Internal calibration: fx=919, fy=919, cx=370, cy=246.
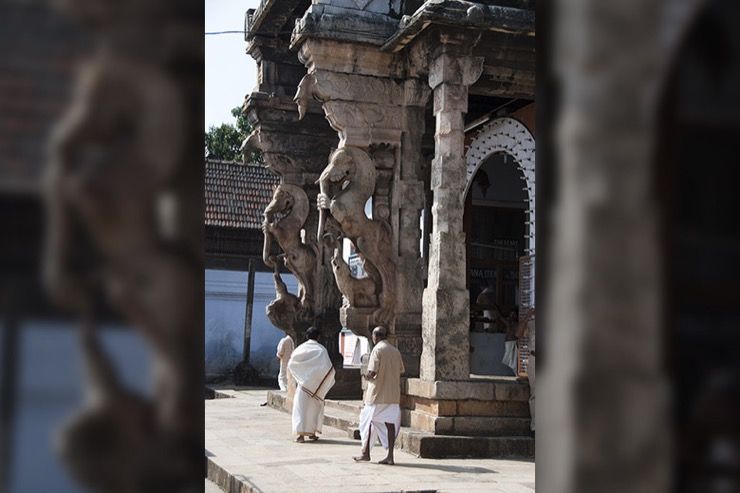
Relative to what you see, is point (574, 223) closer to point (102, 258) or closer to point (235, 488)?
point (102, 258)

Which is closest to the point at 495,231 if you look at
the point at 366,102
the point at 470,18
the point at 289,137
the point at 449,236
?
the point at 289,137

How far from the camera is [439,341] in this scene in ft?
31.2

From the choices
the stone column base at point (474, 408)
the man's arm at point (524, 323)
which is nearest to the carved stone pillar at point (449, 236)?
the stone column base at point (474, 408)

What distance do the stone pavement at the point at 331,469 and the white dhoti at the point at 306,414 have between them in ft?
0.59

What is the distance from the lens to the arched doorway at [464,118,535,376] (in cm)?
1327

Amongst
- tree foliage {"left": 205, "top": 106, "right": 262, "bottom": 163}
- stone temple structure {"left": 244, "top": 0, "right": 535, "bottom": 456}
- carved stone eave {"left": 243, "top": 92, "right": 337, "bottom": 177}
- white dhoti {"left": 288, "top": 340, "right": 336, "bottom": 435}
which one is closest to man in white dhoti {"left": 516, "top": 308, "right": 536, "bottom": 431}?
stone temple structure {"left": 244, "top": 0, "right": 535, "bottom": 456}

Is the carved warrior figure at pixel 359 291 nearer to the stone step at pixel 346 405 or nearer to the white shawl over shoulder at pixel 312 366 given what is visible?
the white shawl over shoulder at pixel 312 366

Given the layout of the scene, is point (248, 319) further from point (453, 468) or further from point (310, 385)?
point (453, 468)

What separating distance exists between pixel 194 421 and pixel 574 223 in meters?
0.72

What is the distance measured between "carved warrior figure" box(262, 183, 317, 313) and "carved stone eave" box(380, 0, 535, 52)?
5.30 meters

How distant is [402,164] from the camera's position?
1180 cm

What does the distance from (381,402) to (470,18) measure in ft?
13.5

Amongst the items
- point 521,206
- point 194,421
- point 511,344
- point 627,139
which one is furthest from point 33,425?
point 521,206

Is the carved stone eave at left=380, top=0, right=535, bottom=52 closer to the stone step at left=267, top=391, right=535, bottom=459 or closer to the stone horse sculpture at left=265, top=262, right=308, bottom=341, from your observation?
the stone step at left=267, top=391, right=535, bottom=459
